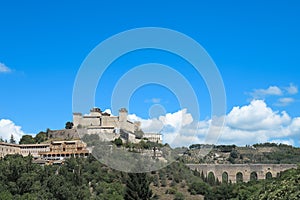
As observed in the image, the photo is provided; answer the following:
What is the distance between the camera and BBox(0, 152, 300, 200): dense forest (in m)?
29.6

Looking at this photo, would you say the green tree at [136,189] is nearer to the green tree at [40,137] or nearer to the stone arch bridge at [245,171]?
the stone arch bridge at [245,171]

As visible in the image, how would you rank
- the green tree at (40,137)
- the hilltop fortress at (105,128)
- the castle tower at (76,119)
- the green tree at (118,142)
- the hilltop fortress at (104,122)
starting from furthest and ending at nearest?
1. the green tree at (40,137)
2. the castle tower at (76,119)
3. the hilltop fortress at (104,122)
4. the hilltop fortress at (105,128)
5. the green tree at (118,142)

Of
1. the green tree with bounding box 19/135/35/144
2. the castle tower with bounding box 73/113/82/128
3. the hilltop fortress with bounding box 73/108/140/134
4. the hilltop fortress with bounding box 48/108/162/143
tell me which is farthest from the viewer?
the green tree with bounding box 19/135/35/144

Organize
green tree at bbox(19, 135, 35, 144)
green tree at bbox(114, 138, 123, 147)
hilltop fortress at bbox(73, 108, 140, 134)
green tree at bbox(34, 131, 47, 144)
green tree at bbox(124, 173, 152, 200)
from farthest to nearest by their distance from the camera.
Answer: green tree at bbox(34, 131, 47, 144) < green tree at bbox(19, 135, 35, 144) < hilltop fortress at bbox(73, 108, 140, 134) < green tree at bbox(114, 138, 123, 147) < green tree at bbox(124, 173, 152, 200)

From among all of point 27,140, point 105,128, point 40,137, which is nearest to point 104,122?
point 105,128

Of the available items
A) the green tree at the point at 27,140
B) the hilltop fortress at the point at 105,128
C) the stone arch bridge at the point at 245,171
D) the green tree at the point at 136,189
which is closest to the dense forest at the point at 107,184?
the green tree at the point at 136,189

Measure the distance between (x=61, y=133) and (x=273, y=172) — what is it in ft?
101

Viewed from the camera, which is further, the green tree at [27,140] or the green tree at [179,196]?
the green tree at [27,140]

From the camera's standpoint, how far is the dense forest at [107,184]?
29638 mm

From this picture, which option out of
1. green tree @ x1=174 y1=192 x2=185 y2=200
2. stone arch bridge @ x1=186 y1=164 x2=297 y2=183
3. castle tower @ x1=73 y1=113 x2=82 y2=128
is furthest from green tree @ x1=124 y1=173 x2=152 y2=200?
castle tower @ x1=73 y1=113 x2=82 y2=128

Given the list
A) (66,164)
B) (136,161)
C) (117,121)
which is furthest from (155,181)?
(117,121)

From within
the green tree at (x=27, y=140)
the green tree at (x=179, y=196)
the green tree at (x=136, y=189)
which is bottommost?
the green tree at (x=179, y=196)

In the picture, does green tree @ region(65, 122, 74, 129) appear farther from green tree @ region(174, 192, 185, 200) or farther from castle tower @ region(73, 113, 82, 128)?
green tree @ region(174, 192, 185, 200)

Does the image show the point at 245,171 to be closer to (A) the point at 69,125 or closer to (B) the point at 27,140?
(A) the point at 69,125
